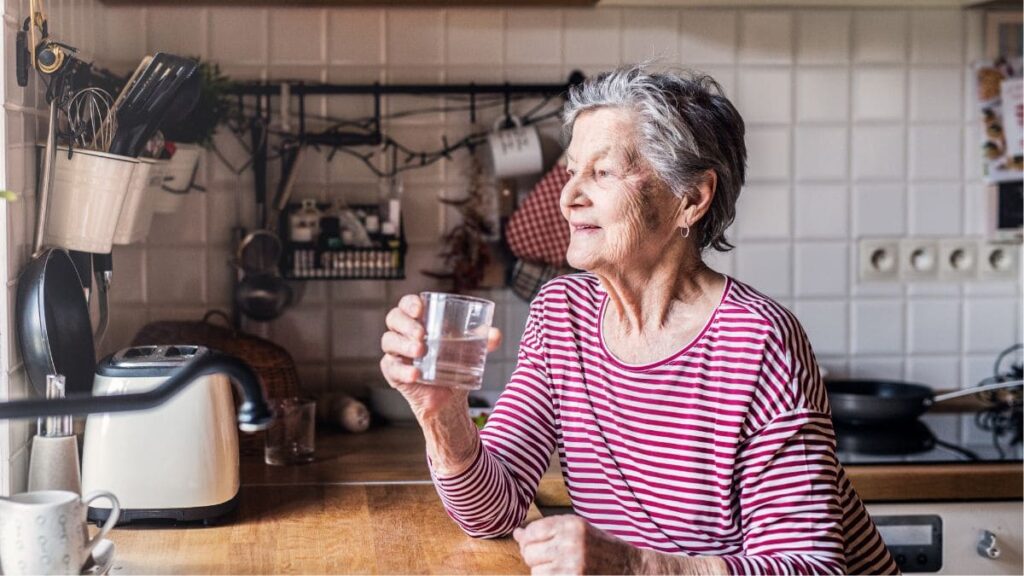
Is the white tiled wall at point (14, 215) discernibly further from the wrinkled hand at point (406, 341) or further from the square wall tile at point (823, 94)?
the square wall tile at point (823, 94)

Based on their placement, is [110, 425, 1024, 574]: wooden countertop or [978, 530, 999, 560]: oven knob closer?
[110, 425, 1024, 574]: wooden countertop

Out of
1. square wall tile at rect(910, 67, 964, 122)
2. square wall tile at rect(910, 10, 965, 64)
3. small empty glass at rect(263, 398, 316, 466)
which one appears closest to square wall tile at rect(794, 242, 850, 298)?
square wall tile at rect(910, 67, 964, 122)

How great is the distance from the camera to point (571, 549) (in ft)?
4.24

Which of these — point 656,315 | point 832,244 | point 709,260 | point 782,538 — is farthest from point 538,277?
point 782,538

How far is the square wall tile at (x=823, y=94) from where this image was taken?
99.9 inches

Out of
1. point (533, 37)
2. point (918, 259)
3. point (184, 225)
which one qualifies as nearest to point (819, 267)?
point (918, 259)

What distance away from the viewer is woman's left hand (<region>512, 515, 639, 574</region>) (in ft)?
4.24

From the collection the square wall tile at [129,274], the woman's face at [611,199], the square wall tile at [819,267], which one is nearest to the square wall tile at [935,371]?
the square wall tile at [819,267]

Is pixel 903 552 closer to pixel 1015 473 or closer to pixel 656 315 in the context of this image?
pixel 1015 473

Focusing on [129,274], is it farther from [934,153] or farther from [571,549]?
[934,153]

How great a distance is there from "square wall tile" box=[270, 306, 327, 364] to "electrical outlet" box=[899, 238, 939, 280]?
1290mm

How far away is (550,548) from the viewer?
131 cm

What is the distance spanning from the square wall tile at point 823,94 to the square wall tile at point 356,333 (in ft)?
3.41

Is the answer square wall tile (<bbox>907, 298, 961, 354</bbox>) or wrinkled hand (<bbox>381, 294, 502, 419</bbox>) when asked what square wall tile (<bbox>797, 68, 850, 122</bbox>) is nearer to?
square wall tile (<bbox>907, 298, 961, 354</bbox>)
